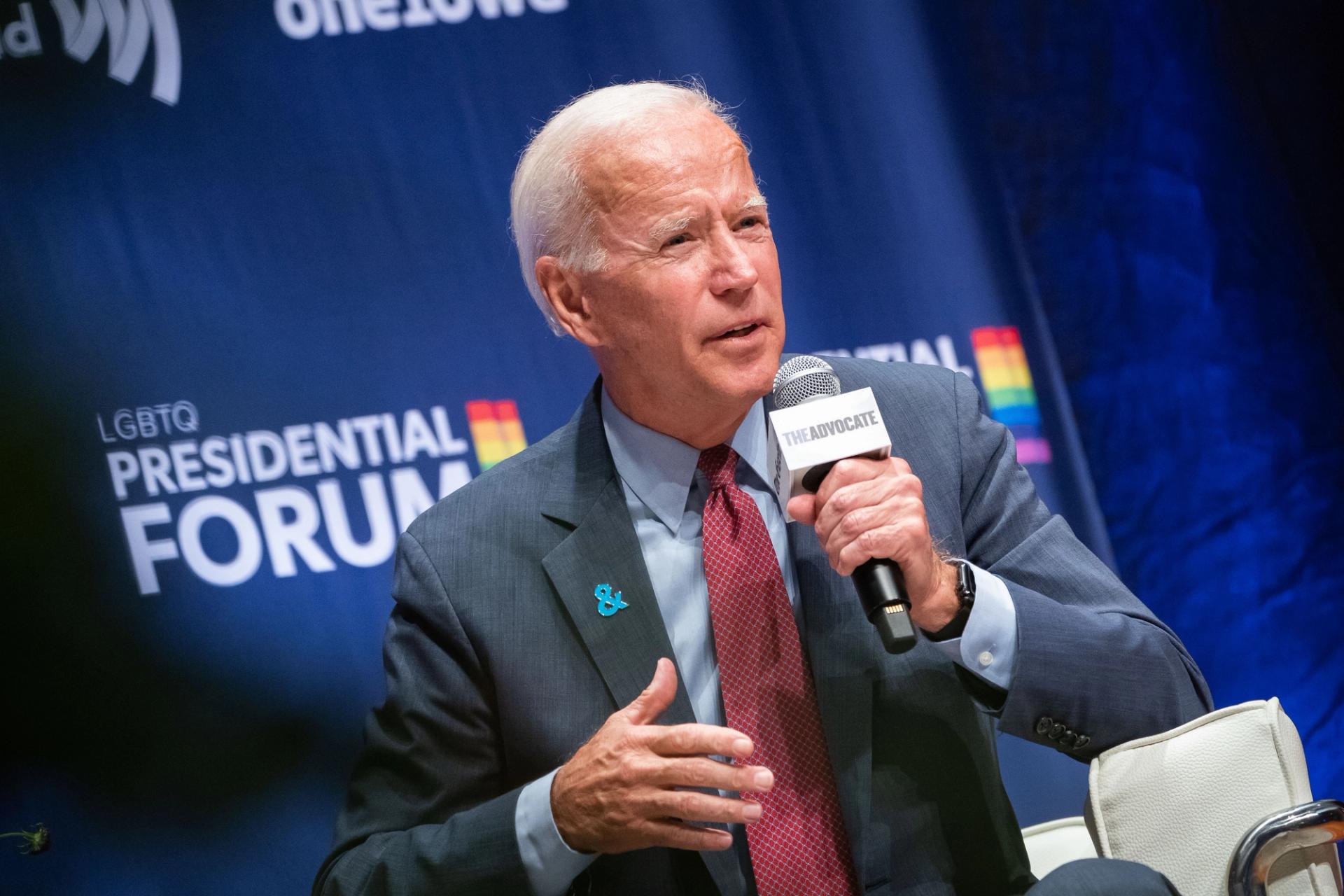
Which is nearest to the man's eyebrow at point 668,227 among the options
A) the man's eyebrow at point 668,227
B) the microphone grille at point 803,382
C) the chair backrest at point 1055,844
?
the man's eyebrow at point 668,227

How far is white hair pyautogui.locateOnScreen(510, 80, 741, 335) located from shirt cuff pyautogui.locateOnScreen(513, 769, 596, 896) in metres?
0.82

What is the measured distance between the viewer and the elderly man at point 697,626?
1694mm

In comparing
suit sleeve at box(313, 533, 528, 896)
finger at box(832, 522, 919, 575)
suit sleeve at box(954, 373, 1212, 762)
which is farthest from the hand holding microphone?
suit sleeve at box(313, 533, 528, 896)

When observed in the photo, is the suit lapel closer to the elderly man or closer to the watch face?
the elderly man

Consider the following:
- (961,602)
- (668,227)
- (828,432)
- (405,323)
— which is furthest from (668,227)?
(405,323)

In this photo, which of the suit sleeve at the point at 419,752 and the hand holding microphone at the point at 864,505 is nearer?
the hand holding microphone at the point at 864,505

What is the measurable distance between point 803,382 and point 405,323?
1.32 meters

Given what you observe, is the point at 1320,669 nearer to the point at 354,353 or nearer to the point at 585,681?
the point at 585,681

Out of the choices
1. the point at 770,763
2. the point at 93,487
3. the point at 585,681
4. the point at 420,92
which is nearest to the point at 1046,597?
the point at 770,763

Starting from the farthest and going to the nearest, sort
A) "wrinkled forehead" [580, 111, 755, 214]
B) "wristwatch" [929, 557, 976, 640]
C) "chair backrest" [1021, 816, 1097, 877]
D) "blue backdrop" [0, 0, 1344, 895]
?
"blue backdrop" [0, 0, 1344, 895] → "chair backrest" [1021, 816, 1097, 877] → "wrinkled forehead" [580, 111, 755, 214] → "wristwatch" [929, 557, 976, 640]

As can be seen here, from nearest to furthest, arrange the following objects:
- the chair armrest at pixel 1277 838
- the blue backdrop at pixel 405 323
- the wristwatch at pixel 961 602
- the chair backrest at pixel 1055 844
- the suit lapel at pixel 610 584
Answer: the chair armrest at pixel 1277 838 < the wristwatch at pixel 961 602 < the suit lapel at pixel 610 584 < the chair backrest at pixel 1055 844 < the blue backdrop at pixel 405 323

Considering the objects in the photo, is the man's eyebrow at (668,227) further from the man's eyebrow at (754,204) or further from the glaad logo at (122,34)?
the glaad logo at (122,34)

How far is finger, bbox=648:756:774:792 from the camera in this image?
145 centimetres

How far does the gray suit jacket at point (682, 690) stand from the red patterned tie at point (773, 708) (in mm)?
38
